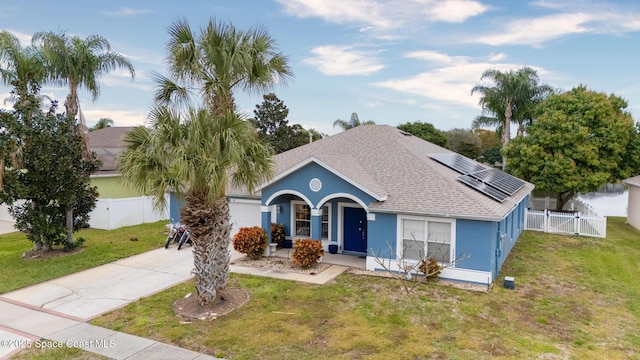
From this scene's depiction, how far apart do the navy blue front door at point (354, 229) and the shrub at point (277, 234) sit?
8.80ft

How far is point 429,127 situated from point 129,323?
45.6 metres

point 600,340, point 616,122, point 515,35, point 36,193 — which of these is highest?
point 515,35

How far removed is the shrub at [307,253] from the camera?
553 inches

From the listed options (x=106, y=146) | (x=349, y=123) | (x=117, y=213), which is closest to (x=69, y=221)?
(x=117, y=213)

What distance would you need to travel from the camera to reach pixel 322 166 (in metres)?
14.6

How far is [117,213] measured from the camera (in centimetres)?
2241

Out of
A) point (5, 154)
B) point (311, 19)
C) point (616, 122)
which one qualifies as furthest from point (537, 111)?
point (5, 154)

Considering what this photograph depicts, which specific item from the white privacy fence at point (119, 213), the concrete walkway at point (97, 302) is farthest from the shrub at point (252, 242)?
the white privacy fence at point (119, 213)

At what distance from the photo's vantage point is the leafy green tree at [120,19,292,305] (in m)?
9.55

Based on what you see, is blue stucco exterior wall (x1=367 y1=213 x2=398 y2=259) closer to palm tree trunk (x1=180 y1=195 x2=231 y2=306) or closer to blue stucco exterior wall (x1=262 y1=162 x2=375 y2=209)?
blue stucco exterior wall (x1=262 y1=162 x2=375 y2=209)

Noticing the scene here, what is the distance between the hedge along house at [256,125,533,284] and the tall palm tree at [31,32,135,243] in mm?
9488

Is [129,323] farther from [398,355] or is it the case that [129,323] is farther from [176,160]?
[398,355]

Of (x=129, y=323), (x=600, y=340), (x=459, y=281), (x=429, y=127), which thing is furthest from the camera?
(x=429, y=127)

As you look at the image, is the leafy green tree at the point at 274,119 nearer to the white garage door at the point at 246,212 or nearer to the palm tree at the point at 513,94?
the palm tree at the point at 513,94
